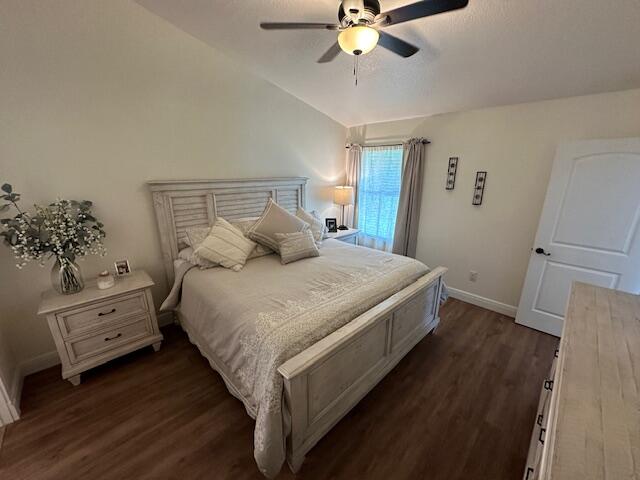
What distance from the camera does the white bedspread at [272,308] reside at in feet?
4.31

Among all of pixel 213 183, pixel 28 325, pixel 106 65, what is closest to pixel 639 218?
pixel 213 183

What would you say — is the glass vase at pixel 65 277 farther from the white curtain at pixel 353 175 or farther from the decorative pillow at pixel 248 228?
the white curtain at pixel 353 175

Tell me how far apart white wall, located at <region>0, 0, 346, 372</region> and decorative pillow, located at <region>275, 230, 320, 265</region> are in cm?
104

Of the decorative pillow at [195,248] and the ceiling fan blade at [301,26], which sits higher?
the ceiling fan blade at [301,26]

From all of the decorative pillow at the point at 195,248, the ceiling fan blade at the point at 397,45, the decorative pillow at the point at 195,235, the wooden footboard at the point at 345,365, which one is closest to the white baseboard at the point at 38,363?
the decorative pillow at the point at 195,248

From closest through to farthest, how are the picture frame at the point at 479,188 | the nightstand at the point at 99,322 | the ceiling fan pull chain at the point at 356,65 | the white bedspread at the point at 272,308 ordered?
the white bedspread at the point at 272,308 < the nightstand at the point at 99,322 < the ceiling fan pull chain at the point at 356,65 < the picture frame at the point at 479,188

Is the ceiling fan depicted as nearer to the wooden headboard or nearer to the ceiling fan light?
the ceiling fan light

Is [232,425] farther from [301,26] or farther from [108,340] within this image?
[301,26]

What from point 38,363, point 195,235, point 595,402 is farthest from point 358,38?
point 38,363

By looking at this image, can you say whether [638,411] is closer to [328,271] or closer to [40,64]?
[328,271]

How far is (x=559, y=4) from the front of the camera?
1.49m

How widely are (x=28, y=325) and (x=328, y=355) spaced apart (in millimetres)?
2432

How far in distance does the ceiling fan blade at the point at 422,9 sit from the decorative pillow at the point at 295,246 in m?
1.72

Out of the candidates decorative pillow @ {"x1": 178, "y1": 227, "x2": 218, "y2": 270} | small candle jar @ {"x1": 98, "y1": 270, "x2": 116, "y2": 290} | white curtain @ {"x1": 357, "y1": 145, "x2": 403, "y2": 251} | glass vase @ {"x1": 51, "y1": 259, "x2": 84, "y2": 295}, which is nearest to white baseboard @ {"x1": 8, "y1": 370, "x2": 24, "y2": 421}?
glass vase @ {"x1": 51, "y1": 259, "x2": 84, "y2": 295}
